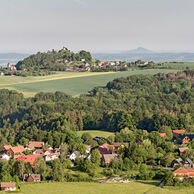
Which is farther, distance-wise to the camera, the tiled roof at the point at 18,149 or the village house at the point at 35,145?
the village house at the point at 35,145

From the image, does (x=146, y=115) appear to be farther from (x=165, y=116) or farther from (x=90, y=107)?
(x=90, y=107)

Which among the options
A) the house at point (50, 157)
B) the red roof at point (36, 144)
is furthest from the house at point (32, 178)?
the red roof at point (36, 144)

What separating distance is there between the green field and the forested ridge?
48.6 feet

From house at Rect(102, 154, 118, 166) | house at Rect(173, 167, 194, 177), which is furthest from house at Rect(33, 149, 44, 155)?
house at Rect(173, 167, 194, 177)

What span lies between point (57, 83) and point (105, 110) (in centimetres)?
3980

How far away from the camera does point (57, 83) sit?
401 ft

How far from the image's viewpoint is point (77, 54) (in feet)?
588

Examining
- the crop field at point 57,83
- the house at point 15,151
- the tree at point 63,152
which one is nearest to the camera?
the tree at point 63,152

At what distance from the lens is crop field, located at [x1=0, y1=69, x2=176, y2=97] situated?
11362cm

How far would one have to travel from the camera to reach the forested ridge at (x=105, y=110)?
225 ft

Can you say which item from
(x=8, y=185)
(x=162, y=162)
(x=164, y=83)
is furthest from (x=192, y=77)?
(x=8, y=185)

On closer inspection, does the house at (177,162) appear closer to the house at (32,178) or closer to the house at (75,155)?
the house at (75,155)

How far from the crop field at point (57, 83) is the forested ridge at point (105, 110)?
224 inches

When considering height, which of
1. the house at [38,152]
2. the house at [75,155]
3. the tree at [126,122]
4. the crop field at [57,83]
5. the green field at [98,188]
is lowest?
the green field at [98,188]
